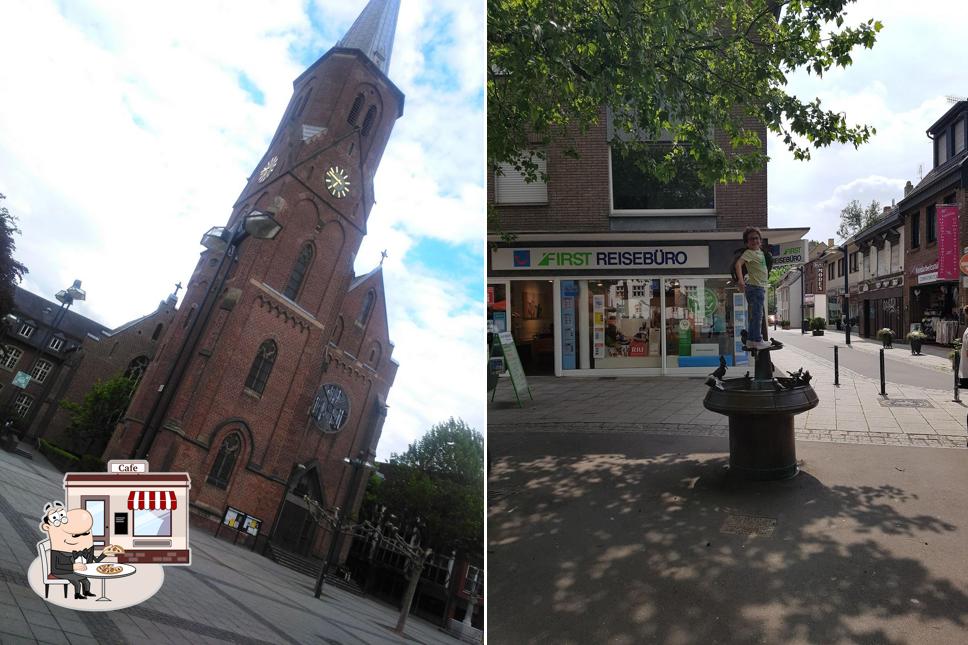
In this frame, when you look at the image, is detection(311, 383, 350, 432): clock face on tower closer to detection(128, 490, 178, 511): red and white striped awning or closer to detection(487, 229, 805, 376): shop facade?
detection(128, 490, 178, 511): red and white striped awning

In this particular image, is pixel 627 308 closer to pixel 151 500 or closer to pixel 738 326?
pixel 738 326

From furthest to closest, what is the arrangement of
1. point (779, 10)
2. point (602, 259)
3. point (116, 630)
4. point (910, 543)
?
point (602, 259) → point (779, 10) → point (910, 543) → point (116, 630)

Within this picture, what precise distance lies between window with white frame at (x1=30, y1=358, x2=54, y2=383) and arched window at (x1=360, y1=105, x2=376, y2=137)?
1.73 feet

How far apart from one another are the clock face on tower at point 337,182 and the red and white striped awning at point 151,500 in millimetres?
457

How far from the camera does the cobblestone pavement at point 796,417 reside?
3.54 m

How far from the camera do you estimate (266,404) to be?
75 cm

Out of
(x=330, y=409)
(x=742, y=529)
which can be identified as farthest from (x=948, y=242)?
(x=330, y=409)

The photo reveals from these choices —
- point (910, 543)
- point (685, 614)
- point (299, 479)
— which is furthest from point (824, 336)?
point (299, 479)

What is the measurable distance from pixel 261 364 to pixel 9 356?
0.36 m

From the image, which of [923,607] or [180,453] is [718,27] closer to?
[923,607]

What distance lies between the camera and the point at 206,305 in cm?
74

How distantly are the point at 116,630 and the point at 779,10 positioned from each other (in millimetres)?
5309

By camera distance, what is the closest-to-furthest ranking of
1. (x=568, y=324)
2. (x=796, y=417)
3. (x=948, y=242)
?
(x=948, y=242) < (x=796, y=417) < (x=568, y=324)

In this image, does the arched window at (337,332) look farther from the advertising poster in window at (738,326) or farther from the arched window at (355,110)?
the advertising poster in window at (738,326)
